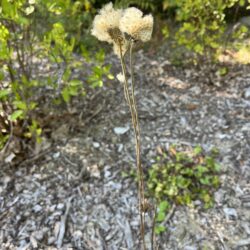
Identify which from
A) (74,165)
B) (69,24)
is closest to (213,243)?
(74,165)

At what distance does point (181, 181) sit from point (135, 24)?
136cm

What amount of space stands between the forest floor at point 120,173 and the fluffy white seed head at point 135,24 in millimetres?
1287

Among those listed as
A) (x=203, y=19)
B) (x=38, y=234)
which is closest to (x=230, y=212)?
(x=38, y=234)

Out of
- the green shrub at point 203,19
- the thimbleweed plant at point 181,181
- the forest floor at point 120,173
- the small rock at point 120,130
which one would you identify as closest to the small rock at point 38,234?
the forest floor at point 120,173

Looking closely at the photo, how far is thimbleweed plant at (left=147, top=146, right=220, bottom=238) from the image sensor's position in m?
2.03

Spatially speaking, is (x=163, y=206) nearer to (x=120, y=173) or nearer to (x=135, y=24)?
(x=120, y=173)

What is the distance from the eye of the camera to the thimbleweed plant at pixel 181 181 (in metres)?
2.03

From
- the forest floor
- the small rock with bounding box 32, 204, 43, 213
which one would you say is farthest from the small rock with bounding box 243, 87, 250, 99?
the small rock with bounding box 32, 204, 43, 213

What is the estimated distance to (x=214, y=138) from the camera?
245 cm

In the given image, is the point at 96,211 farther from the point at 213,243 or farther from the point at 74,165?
the point at 213,243

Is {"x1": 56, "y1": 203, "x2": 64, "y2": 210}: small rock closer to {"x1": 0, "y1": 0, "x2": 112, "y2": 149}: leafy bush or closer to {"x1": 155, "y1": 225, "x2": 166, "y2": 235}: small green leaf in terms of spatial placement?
{"x1": 0, "y1": 0, "x2": 112, "y2": 149}: leafy bush

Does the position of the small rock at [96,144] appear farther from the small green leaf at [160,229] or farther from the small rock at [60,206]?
the small green leaf at [160,229]

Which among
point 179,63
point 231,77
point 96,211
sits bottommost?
point 96,211

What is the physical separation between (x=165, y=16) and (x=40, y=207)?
2924mm
